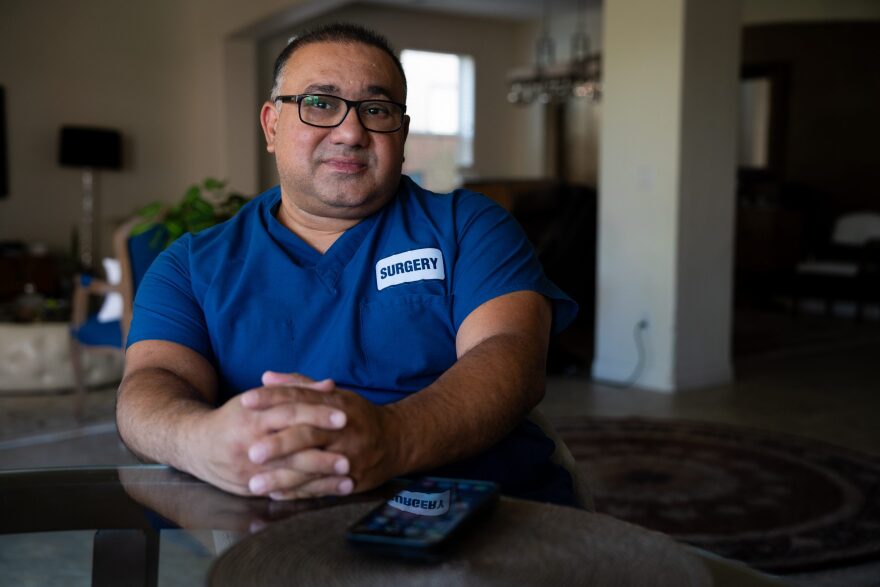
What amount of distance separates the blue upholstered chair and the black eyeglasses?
2.33m

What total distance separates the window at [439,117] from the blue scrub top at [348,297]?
32.3 feet

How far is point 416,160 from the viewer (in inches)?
456

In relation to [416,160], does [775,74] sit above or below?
above

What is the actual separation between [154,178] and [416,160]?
3536 millimetres

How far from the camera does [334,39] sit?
1479 mm

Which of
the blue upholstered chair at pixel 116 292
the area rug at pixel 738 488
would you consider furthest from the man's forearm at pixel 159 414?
the blue upholstered chair at pixel 116 292

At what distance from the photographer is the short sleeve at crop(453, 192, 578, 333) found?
1.42m

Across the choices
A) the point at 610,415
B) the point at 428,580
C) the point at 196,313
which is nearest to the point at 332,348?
the point at 196,313

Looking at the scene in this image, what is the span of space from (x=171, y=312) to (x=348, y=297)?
0.28 m

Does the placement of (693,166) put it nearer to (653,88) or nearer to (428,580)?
(653,88)

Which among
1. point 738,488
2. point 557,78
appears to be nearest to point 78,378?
point 738,488

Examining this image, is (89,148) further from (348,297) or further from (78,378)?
(348,297)

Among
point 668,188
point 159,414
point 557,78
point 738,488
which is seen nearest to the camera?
point 159,414

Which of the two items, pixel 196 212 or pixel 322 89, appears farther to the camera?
pixel 196 212
